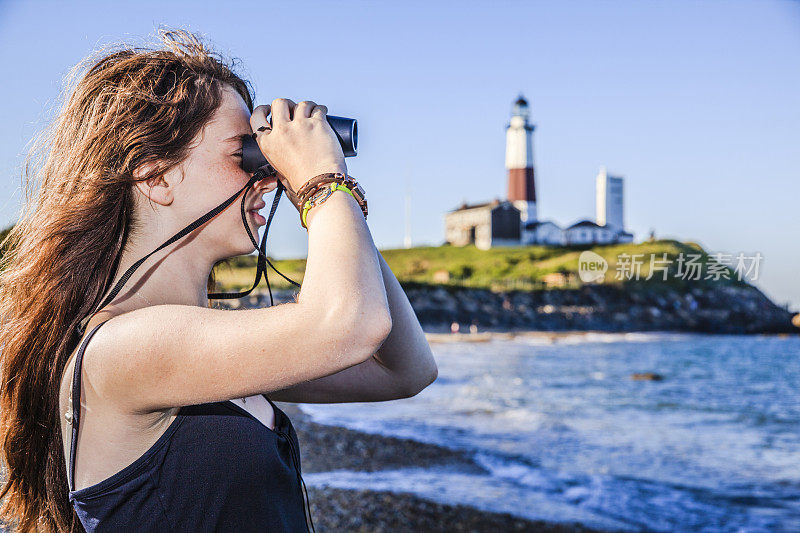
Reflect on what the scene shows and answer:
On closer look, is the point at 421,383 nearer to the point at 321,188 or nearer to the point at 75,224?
the point at 321,188

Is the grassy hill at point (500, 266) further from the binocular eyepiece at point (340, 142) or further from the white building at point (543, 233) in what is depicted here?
the binocular eyepiece at point (340, 142)

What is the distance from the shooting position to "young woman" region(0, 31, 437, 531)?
0.95 metres

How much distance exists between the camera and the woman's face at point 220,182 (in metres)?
1.19

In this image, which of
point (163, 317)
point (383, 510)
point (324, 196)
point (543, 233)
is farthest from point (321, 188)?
point (543, 233)

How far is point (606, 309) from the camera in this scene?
61094mm

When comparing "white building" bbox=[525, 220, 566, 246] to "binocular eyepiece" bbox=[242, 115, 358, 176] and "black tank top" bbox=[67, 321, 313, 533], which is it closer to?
"binocular eyepiece" bbox=[242, 115, 358, 176]

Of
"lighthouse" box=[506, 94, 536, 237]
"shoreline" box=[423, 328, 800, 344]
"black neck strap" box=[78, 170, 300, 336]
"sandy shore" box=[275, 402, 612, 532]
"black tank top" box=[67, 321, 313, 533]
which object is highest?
"lighthouse" box=[506, 94, 536, 237]

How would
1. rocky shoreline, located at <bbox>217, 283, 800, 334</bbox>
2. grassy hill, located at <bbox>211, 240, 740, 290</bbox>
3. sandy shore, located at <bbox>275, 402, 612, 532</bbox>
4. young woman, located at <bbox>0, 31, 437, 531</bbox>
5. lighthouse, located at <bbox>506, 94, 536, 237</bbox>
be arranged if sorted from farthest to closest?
lighthouse, located at <bbox>506, 94, 536, 237</bbox> → grassy hill, located at <bbox>211, 240, 740, 290</bbox> → rocky shoreline, located at <bbox>217, 283, 800, 334</bbox> → sandy shore, located at <bbox>275, 402, 612, 532</bbox> → young woman, located at <bbox>0, 31, 437, 531</bbox>

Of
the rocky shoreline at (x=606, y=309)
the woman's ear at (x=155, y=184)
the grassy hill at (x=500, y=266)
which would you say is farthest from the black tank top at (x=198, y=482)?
the grassy hill at (x=500, y=266)

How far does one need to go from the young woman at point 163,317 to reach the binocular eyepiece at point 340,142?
2 centimetres

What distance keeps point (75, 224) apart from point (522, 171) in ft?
209

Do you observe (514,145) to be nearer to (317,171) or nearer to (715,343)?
(715,343)

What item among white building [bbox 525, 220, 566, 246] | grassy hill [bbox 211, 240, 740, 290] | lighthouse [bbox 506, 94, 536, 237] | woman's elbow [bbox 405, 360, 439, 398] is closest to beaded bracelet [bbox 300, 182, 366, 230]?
woman's elbow [bbox 405, 360, 439, 398]

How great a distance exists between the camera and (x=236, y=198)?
1.20 metres
